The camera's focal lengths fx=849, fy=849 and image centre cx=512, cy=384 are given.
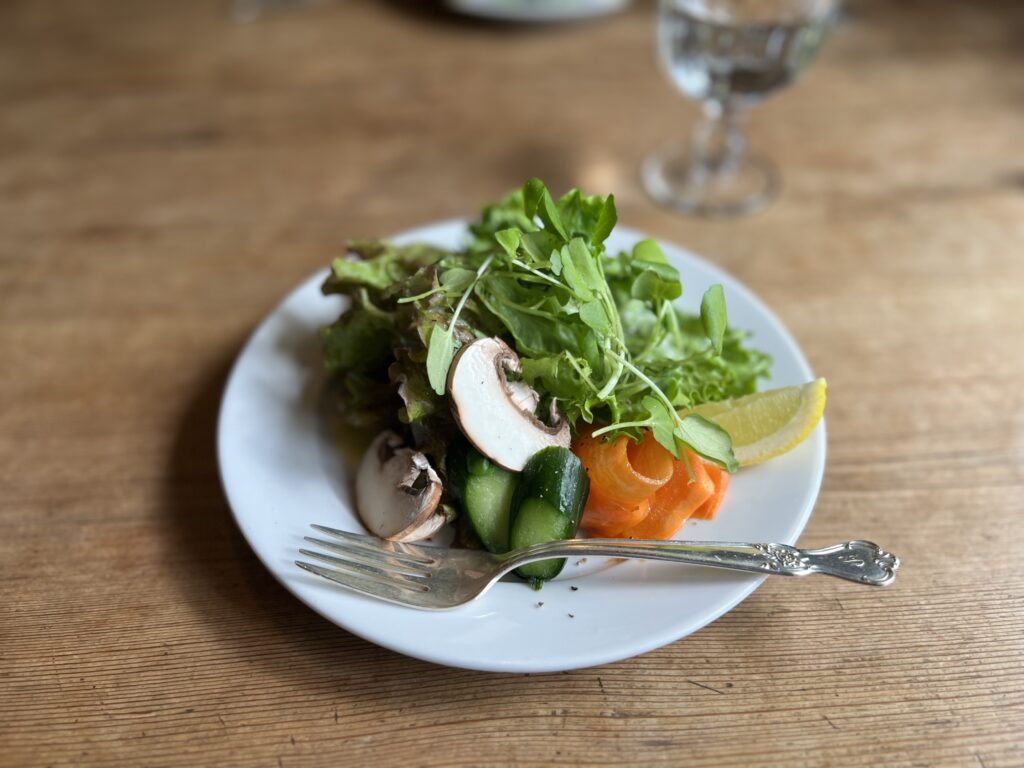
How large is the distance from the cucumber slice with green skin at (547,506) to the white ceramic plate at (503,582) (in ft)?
0.10

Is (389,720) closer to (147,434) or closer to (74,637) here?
(74,637)

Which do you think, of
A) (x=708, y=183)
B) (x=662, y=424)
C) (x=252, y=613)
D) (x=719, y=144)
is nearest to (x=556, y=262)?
(x=662, y=424)

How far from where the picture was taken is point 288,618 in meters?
1.15

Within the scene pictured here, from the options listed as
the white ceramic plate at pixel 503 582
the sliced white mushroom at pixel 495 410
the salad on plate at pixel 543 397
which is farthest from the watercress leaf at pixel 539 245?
the white ceramic plate at pixel 503 582

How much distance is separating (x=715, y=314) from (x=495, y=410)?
35 centimetres

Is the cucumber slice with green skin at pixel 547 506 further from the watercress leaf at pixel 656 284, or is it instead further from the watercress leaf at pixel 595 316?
the watercress leaf at pixel 656 284

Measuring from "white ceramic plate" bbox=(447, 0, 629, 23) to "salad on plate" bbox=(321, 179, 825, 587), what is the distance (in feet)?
4.84

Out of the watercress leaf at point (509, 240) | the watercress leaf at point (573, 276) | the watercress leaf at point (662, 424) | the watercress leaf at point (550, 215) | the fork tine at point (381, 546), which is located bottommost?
the fork tine at point (381, 546)

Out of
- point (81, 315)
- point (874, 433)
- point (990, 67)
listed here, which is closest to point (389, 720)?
point (874, 433)

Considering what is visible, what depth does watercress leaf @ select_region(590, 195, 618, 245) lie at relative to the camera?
119cm

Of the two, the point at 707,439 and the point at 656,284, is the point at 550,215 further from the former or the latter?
the point at 707,439

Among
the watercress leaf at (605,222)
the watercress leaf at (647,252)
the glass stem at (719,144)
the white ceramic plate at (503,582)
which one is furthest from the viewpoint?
the glass stem at (719,144)

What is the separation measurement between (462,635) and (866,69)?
2.18m

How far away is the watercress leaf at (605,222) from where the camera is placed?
1193 millimetres
